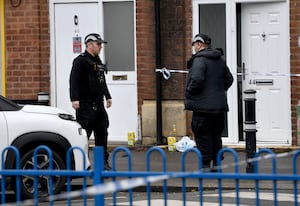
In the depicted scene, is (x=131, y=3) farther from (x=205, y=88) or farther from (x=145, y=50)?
(x=205, y=88)

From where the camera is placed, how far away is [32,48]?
15039 mm

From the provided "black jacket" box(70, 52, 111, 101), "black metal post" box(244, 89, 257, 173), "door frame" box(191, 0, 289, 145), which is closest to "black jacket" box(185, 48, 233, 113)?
"black metal post" box(244, 89, 257, 173)

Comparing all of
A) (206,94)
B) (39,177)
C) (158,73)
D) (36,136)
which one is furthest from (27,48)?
(39,177)

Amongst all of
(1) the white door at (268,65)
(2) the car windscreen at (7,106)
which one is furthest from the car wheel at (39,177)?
(1) the white door at (268,65)

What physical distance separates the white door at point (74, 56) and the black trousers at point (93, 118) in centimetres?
276

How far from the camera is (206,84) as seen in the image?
1095cm

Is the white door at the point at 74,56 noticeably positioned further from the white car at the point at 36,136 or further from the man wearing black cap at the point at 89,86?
the white car at the point at 36,136

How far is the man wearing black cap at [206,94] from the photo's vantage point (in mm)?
10898

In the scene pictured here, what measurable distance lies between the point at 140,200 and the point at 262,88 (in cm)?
476

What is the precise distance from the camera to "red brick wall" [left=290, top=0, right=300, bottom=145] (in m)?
13.7

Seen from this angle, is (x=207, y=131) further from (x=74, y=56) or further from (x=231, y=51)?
(x=74, y=56)

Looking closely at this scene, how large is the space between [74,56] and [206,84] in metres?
4.64

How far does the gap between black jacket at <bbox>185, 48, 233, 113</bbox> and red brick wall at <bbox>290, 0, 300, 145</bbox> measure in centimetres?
304

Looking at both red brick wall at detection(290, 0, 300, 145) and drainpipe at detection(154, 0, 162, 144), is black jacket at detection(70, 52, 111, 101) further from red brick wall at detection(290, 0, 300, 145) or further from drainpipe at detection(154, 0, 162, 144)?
red brick wall at detection(290, 0, 300, 145)
